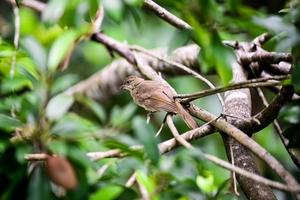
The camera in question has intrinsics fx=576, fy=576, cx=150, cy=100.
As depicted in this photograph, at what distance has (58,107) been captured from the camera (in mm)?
1476

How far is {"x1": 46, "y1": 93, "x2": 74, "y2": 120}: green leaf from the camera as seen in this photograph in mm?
1445

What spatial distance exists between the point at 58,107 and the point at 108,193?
Answer: 10.2 inches

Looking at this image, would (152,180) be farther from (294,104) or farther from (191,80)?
(191,80)

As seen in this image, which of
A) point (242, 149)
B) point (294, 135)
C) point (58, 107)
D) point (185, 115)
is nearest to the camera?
point (58, 107)

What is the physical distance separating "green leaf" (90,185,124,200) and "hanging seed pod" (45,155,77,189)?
0.17 m

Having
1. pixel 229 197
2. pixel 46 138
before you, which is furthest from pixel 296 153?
pixel 46 138

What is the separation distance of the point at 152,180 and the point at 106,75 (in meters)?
1.81

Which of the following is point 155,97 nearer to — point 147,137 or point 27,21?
point 147,137

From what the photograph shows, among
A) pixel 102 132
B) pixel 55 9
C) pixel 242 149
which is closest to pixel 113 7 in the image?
pixel 55 9

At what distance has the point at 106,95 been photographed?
142 inches

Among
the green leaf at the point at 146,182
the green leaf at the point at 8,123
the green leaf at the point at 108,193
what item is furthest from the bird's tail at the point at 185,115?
the green leaf at the point at 8,123

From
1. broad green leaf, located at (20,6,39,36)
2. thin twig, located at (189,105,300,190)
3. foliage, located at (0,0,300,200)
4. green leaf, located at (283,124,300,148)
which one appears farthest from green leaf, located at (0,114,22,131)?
broad green leaf, located at (20,6,39,36)

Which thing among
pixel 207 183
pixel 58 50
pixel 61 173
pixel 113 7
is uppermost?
pixel 113 7

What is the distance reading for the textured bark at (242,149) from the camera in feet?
5.82
